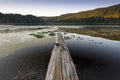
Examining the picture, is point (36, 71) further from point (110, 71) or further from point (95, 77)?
point (110, 71)

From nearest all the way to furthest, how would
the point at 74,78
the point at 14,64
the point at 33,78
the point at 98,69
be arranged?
the point at 74,78, the point at 33,78, the point at 98,69, the point at 14,64

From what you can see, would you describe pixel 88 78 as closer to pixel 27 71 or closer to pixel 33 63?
pixel 27 71

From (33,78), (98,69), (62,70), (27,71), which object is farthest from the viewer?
(98,69)

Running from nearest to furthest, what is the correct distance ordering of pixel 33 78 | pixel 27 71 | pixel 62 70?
pixel 62 70 → pixel 33 78 → pixel 27 71

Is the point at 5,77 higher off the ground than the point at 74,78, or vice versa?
the point at 74,78

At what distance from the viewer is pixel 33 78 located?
10.6 meters

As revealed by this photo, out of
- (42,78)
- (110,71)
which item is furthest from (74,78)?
(110,71)

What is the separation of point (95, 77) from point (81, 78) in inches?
41.2

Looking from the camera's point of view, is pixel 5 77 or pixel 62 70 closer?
pixel 62 70

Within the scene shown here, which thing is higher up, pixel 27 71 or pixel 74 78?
pixel 74 78

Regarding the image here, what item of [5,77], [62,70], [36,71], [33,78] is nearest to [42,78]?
[33,78]

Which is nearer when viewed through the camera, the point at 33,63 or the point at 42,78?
the point at 42,78

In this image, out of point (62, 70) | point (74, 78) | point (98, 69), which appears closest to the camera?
point (74, 78)

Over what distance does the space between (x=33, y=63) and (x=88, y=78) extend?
5.54 metres
